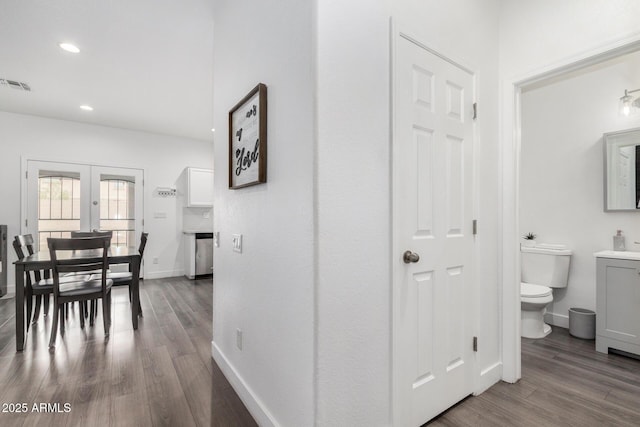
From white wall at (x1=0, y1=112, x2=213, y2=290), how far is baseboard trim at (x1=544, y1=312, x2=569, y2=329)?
18.8ft

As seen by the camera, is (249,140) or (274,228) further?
(249,140)

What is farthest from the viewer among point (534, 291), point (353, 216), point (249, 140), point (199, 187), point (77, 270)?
point (199, 187)

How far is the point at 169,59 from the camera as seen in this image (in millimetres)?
3018

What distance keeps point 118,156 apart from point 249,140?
472cm

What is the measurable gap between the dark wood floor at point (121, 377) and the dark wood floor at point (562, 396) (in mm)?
1310

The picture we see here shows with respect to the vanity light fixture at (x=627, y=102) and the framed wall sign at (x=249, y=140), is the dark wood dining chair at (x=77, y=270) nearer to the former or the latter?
the framed wall sign at (x=249, y=140)

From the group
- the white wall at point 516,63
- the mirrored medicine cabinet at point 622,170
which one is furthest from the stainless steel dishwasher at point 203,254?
the mirrored medicine cabinet at point 622,170

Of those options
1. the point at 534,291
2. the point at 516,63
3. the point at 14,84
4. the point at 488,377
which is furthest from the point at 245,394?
the point at 14,84

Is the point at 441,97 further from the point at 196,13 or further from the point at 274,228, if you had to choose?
the point at 196,13

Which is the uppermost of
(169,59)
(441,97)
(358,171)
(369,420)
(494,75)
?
(169,59)

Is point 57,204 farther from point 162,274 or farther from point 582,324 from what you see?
point 582,324

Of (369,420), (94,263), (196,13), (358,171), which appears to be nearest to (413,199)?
(358,171)

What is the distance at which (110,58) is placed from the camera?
2984mm

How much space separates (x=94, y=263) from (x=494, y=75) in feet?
11.8
